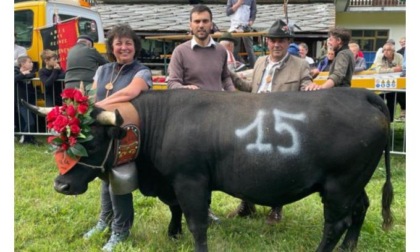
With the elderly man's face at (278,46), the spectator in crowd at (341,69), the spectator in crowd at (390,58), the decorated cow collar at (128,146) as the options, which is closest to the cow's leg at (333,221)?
the elderly man's face at (278,46)

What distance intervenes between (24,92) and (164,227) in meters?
5.37

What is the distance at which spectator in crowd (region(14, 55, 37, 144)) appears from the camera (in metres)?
8.52

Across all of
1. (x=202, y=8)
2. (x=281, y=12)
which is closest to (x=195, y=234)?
(x=202, y=8)

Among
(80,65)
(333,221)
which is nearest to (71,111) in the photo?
(333,221)

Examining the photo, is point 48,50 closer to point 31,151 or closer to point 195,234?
point 31,151

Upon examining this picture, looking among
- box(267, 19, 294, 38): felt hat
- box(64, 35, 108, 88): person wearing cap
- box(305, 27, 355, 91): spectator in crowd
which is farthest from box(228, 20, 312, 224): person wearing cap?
box(64, 35, 108, 88): person wearing cap

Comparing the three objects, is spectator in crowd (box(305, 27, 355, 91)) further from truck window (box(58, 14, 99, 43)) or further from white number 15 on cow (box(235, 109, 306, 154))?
truck window (box(58, 14, 99, 43))

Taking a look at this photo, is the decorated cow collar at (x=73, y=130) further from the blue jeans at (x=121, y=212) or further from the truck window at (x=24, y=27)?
the truck window at (x=24, y=27)

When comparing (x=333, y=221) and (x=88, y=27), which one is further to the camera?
(x=88, y=27)

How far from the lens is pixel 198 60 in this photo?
4.18 meters

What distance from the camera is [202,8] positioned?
415 cm

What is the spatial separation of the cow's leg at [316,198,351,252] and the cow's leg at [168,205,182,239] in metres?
1.34

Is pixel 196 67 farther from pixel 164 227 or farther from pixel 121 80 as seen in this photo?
pixel 164 227

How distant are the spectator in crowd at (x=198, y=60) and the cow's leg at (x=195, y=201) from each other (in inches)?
37.4
